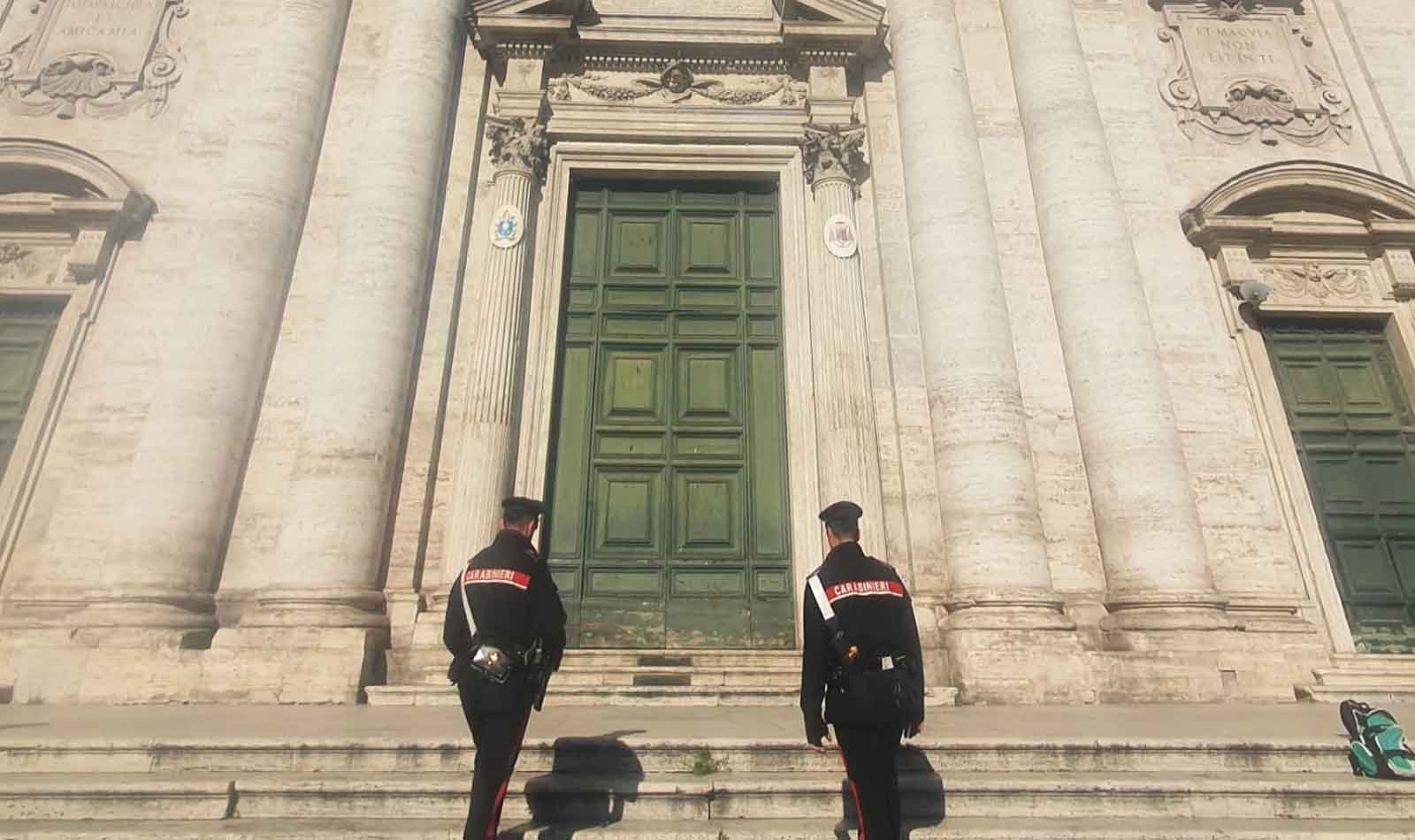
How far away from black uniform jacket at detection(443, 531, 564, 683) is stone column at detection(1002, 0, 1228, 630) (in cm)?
659

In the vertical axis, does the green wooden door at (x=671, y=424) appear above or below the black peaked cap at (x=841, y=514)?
above

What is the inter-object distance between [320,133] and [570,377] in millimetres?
4567

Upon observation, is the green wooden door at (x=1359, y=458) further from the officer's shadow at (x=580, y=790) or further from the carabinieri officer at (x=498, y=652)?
the carabinieri officer at (x=498, y=652)

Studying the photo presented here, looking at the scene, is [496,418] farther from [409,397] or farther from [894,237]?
[894,237]

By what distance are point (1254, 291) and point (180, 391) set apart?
11.9 m

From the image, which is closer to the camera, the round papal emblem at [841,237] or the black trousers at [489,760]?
the black trousers at [489,760]

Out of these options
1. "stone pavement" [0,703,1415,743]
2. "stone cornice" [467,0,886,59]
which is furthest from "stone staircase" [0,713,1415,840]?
"stone cornice" [467,0,886,59]

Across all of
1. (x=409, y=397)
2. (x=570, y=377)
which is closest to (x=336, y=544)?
(x=409, y=397)

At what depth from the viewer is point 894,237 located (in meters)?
9.90

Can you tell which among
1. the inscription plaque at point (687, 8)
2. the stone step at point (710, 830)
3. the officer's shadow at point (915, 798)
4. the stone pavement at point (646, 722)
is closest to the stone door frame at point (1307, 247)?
the stone pavement at point (646, 722)

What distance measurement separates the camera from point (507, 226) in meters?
9.44

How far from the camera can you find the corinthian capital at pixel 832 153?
32.4 ft

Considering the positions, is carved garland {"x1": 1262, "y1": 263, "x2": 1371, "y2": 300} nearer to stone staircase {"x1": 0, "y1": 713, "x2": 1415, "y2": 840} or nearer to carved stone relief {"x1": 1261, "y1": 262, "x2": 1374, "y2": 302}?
carved stone relief {"x1": 1261, "y1": 262, "x2": 1374, "y2": 302}

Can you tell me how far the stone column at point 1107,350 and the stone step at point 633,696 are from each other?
8.50 ft
